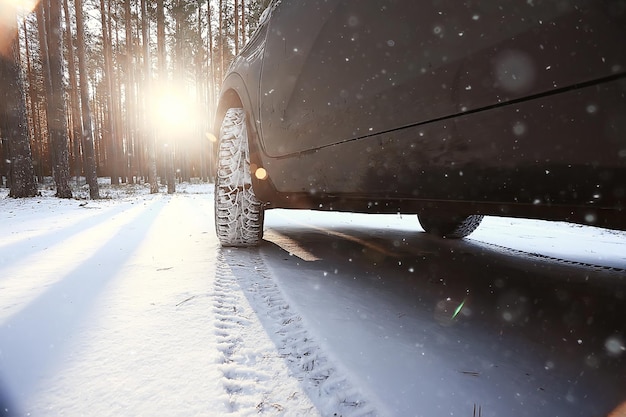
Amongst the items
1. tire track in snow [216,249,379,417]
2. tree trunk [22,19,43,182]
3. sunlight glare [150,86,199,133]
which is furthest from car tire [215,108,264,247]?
tree trunk [22,19,43,182]

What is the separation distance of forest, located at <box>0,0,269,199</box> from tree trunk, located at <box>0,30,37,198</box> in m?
0.02

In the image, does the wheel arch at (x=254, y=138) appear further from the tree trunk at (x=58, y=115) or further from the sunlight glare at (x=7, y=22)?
the sunlight glare at (x=7, y=22)

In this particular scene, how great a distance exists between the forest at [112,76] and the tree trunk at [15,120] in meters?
0.02

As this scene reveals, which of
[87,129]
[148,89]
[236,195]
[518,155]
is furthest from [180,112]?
[518,155]

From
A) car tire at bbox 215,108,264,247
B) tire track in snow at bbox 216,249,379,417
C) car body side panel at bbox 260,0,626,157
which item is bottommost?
tire track in snow at bbox 216,249,379,417

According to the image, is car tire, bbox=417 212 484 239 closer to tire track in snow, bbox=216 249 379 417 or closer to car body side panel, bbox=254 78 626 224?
tire track in snow, bbox=216 249 379 417

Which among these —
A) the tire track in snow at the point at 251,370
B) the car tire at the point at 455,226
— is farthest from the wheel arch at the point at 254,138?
the car tire at the point at 455,226

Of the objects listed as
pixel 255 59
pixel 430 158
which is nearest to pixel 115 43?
pixel 255 59

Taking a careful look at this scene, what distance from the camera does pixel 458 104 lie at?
906 mm

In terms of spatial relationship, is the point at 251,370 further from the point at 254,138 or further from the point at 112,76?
the point at 112,76

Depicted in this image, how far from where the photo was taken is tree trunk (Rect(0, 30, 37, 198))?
311 inches

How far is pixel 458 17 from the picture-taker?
2.81ft

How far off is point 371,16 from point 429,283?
1.34 meters

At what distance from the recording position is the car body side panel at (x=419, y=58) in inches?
26.9
